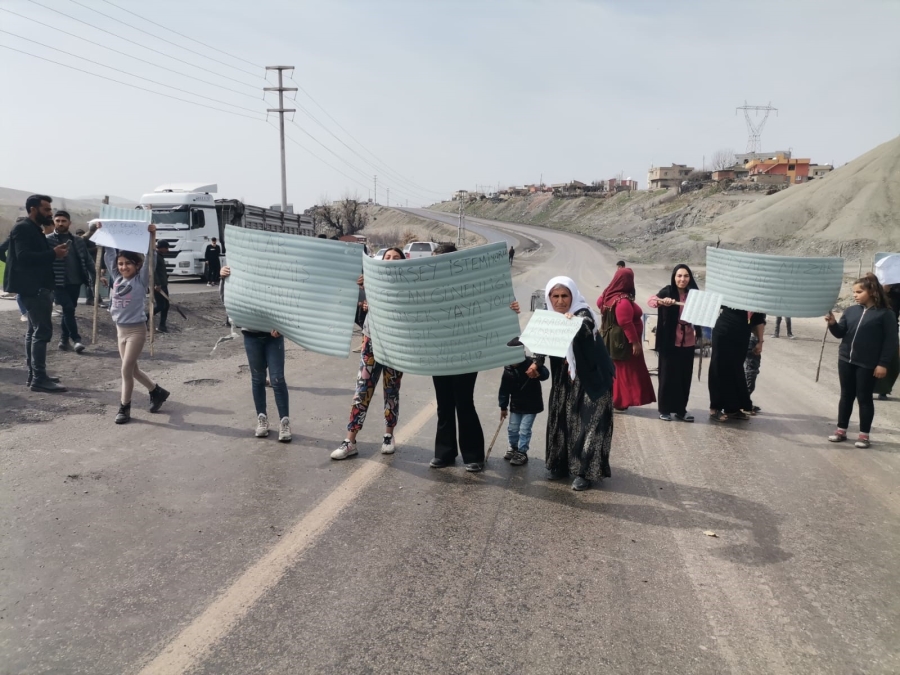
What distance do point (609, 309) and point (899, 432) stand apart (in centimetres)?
338

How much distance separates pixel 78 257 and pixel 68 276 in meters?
0.41

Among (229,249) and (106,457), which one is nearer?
(106,457)

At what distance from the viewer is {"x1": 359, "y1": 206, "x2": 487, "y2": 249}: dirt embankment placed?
7956cm

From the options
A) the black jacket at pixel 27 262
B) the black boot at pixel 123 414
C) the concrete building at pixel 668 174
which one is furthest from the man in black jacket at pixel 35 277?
the concrete building at pixel 668 174

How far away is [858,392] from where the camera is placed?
22.4 feet

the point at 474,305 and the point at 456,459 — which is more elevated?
the point at 474,305

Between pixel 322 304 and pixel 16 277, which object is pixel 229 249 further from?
pixel 16 277

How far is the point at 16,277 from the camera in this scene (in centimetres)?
751

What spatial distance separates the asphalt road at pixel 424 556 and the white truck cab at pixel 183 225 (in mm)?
19465

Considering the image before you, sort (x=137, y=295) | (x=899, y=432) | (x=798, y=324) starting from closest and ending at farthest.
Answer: (x=137, y=295) → (x=899, y=432) → (x=798, y=324)

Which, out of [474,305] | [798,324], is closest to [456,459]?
[474,305]

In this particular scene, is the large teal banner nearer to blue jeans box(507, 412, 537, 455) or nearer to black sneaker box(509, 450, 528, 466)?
blue jeans box(507, 412, 537, 455)

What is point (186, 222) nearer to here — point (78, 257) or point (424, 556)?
point (78, 257)

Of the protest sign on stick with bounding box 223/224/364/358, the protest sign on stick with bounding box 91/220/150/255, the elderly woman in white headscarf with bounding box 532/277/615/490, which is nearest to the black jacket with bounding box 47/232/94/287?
the protest sign on stick with bounding box 91/220/150/255
